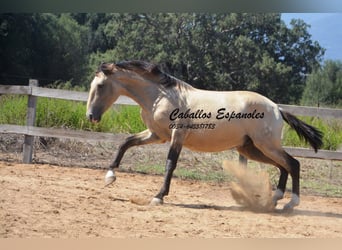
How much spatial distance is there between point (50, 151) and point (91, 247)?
161 inches

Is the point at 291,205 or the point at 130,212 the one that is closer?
the point at 130,212

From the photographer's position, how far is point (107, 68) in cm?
637

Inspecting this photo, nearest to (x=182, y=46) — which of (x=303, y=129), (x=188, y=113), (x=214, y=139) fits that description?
(x=188, y=113)

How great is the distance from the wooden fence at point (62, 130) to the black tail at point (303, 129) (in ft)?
2.79

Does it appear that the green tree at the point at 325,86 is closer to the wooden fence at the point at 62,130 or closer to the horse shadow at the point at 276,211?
the wooden fence at the point at 62,130

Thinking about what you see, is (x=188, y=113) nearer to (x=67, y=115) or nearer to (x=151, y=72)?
(x=151, y=72)

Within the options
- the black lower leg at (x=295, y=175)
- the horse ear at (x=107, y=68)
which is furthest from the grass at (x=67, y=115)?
the black lower leg at (x=295, y=175)

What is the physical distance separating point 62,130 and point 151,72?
2.17 m

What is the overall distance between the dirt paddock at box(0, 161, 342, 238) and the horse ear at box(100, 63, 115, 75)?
1.25m

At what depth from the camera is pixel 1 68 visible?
7.13 m

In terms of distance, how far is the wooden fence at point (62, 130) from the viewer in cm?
764

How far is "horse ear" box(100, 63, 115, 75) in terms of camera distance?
6.36m

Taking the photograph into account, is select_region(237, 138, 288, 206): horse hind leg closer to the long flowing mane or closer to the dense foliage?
the dense foliage

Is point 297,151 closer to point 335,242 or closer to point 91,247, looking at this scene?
point 335,242
